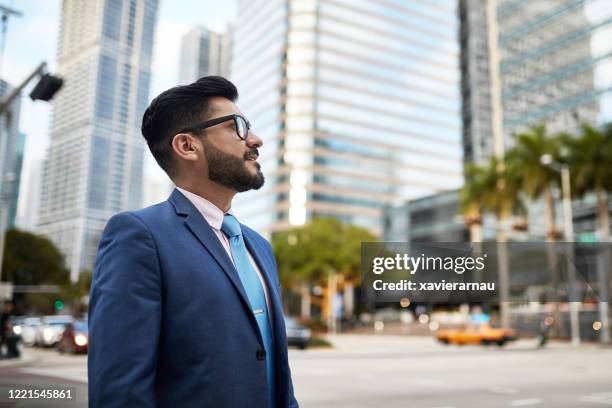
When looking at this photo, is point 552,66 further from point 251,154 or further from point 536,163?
point 251,154

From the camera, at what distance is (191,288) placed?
76.5 inches

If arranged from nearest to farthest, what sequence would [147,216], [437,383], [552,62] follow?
1. [147,216]
2. [437,383]
3. [552,62]

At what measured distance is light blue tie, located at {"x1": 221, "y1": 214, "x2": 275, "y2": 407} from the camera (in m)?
2.20

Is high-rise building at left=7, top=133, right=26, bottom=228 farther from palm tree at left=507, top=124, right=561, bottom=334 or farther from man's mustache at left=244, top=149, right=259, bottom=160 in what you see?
palm tree at left=507, top=124, right=561, bottom=334

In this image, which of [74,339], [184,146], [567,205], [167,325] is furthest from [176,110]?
[567,205]

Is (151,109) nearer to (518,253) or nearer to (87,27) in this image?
(518,253)

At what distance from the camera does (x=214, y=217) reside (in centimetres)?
229

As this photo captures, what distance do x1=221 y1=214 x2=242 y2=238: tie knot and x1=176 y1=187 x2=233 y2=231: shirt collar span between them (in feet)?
0.08

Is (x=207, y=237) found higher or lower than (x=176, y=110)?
lower

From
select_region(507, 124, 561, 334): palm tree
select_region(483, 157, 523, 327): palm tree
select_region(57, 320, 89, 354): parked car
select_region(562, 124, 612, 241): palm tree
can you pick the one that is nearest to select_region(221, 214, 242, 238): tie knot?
select_region(57, 320, 89, 354): parked car

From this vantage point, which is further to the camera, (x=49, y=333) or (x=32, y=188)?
(x=49, y=333)

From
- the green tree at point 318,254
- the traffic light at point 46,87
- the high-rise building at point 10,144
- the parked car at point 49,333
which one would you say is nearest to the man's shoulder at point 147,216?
the traffic light at point 46,87

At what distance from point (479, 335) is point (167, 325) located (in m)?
29.9

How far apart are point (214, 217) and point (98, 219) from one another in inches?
672
